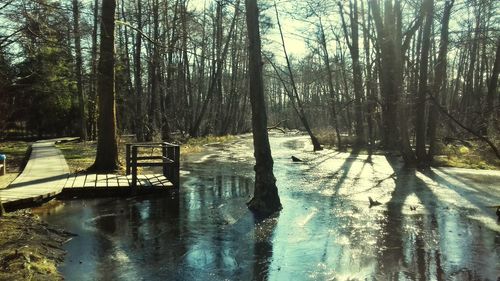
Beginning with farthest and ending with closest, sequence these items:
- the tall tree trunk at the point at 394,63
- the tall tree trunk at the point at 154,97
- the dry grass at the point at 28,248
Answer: the tall tree trunk at the point at 154,97
the tall tree trunk at the point at 394,63
the dry grass at the point at 28,248

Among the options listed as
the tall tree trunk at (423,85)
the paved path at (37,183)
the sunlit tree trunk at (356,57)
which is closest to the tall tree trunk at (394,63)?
the tall tree trunk at (423,85)

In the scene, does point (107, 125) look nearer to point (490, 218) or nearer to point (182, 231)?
point (182, 231)

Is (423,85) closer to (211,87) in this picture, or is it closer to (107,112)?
(107,112)

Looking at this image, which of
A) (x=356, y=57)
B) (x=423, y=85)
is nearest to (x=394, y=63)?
(x=423, y=85)

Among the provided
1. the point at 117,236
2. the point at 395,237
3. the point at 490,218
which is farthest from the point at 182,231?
the point at 490,218

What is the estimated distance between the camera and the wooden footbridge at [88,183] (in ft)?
33.9

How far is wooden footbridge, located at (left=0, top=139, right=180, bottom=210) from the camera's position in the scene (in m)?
10.3

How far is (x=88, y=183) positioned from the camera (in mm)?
12125

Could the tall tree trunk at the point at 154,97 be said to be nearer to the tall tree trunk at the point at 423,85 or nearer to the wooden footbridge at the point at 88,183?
the tall tree trunk at the point at 423,85

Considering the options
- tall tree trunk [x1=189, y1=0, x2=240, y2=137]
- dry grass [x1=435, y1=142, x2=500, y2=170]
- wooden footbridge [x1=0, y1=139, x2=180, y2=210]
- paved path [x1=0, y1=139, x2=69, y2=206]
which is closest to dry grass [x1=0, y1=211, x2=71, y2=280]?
paved path [x1=0, y1=139, x2=69, y2=206]

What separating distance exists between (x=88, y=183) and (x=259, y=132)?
14.7 feet

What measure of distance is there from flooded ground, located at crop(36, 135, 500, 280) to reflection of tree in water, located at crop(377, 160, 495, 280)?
0.02 m

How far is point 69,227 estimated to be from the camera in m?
8.78

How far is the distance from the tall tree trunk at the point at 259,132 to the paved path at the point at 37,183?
4.36m
